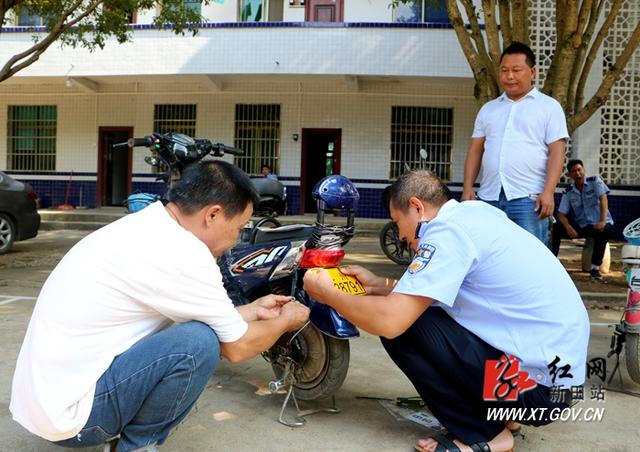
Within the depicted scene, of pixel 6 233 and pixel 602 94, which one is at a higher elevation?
pixel 602 94

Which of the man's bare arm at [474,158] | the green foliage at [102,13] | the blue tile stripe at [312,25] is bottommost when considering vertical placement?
the man's bare arm at [474,158]

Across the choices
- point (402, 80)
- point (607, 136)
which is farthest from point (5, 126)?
point (607, 136)

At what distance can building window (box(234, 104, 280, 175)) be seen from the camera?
14.6 meters

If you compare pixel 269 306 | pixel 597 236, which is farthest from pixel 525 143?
pixel 597 236

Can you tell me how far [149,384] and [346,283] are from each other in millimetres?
1034

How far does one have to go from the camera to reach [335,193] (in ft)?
9.58

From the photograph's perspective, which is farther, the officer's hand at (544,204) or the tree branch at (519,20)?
the tree branch at (519,20)

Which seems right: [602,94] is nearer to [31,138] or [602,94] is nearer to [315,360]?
[315,360]

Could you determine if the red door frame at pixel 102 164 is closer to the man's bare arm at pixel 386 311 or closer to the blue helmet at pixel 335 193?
the blue helmet at pixel 335 193

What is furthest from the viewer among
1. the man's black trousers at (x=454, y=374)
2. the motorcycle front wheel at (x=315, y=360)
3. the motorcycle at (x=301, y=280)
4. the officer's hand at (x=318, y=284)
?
the motorcycle front wheel at (x=315, y=360)

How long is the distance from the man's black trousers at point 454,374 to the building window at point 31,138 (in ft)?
50.4

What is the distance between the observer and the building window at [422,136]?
14.1m

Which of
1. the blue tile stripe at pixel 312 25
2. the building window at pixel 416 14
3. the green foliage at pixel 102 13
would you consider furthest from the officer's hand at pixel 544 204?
the building window at pixel 416 14

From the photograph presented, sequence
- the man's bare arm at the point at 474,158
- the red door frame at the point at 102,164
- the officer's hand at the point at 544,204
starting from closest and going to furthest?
the officer's hand at the point at 544,204 → the man's bare arm at the point at 474,158 → the red door frame at the point at 102,164
